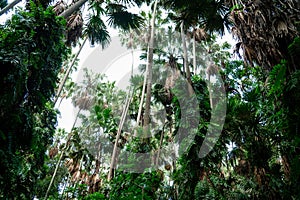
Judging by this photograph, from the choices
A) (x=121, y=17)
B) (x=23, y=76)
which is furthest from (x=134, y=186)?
(x=121, y=17)

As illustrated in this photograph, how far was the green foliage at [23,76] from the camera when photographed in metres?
4.23

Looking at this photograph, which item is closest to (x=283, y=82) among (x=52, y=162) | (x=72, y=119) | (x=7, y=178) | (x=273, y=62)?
(x=273, y=62)

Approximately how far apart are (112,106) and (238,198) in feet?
34.6

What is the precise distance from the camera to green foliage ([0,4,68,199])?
4.23m

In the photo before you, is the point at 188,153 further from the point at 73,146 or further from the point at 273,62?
the point at 73,146

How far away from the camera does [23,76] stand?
4.36m

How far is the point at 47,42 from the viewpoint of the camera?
16.5 ft

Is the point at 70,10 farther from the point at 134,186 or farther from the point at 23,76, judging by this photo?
the point at 134,186

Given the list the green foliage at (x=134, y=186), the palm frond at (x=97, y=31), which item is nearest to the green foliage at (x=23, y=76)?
the green foliage at (x=134, y=186)

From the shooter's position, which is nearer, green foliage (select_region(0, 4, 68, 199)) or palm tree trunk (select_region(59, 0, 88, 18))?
green foliage (select_region(0, 4, 68, 199))

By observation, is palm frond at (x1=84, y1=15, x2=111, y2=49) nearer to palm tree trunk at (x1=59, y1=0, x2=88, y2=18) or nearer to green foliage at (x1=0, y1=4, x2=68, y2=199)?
palm tree trunk at (x1=59, y1=0, x2=88, y2=18)

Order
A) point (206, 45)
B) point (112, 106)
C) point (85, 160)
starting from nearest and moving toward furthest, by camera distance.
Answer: point (85, 160), point (206, 45), point (112, 106)

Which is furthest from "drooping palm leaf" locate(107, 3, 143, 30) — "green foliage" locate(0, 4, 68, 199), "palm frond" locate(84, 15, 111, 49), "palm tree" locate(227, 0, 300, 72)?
"palm tree" locate(227, 0, 300, 72)

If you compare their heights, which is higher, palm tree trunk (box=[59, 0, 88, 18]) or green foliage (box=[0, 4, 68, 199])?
palm tree trunk (box=[59, 0, 88, 18])
